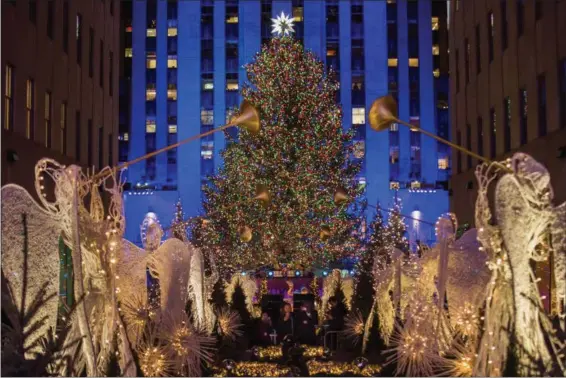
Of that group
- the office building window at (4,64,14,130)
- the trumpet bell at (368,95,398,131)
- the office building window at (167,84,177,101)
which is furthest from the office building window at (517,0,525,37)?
the office building window at (167,84,177,101)

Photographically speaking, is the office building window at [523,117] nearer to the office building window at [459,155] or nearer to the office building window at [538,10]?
the office building window at [538,10]

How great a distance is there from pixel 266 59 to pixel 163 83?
63.6ft

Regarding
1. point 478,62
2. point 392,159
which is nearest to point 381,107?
point 478,62

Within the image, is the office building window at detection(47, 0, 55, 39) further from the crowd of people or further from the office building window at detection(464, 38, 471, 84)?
the office building window at detection(464, 38, 471, 84)

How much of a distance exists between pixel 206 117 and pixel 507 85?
33.2m

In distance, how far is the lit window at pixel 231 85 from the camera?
58.4 meters

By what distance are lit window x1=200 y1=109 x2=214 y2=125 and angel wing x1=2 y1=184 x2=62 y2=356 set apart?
48131mm

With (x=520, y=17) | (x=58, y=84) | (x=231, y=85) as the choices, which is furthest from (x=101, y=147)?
(x=231, y=85)

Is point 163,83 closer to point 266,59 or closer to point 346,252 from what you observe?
point 266,59

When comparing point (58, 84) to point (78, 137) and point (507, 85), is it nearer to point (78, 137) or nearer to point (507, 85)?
point (78, 137)

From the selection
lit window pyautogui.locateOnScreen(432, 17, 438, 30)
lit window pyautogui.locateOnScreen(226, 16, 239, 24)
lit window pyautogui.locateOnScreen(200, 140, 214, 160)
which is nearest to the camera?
lit window pyautogui.locateOnScreen(200, 140, 214, 160)

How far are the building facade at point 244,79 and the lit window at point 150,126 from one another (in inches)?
3.7

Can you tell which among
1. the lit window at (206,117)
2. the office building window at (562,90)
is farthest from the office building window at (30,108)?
the lit window at (206,117)

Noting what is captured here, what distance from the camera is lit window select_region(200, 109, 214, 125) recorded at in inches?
2293
